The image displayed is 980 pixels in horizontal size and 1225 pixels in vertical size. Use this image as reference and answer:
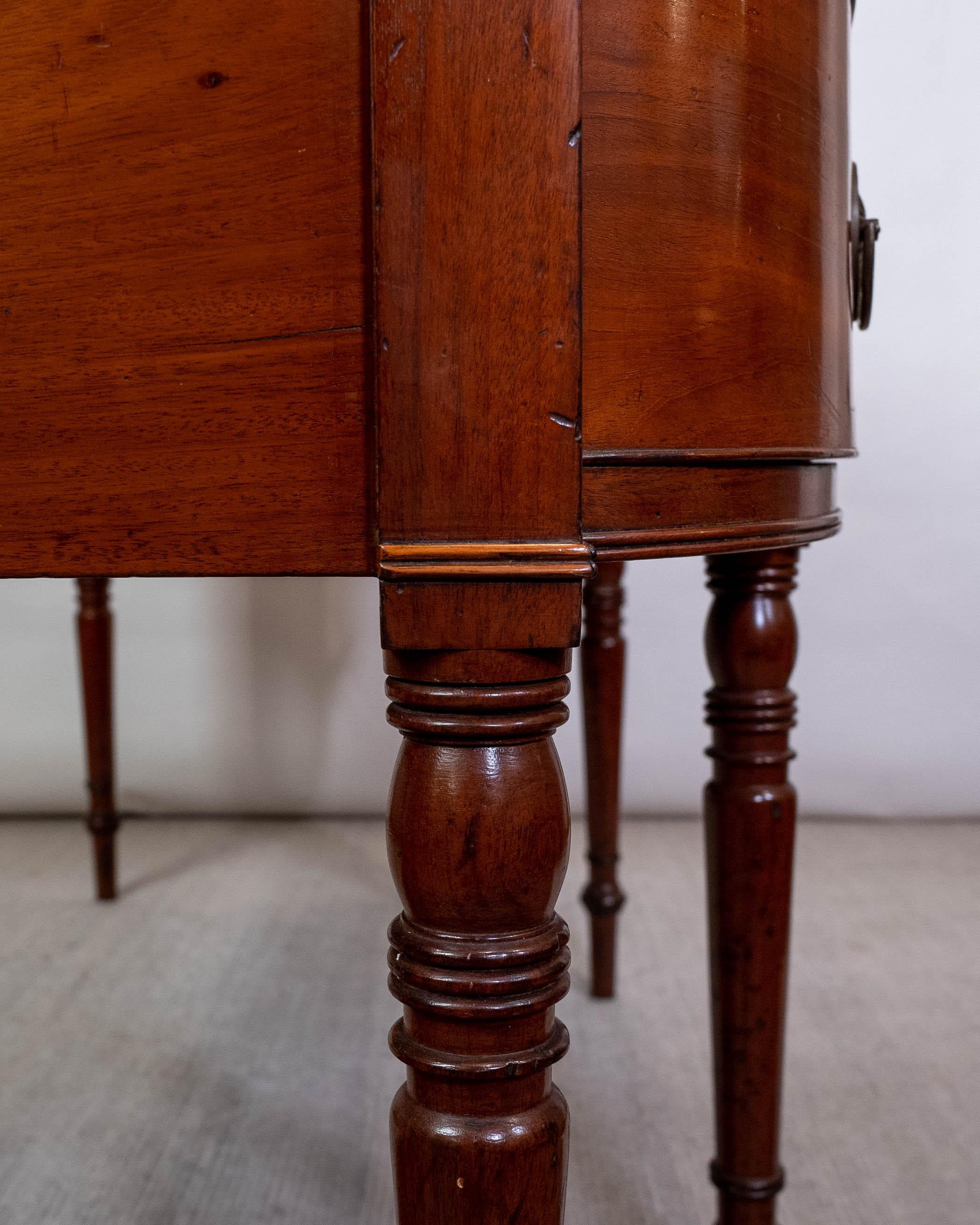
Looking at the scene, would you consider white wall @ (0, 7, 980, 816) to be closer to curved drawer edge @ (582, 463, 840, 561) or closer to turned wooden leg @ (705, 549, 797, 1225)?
turned wooden leg @ (705, 549, 797, 1225)

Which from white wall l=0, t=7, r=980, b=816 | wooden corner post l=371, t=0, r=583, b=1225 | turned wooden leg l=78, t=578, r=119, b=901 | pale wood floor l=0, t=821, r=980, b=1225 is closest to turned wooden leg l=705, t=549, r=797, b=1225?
pale wood floor l=0, t=821, r=980, b=1225

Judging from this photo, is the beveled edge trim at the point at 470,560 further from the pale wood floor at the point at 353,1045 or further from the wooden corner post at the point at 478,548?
the pale wood floor at the point at 353,1045

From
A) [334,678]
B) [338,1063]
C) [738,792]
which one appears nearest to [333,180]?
[738,792]

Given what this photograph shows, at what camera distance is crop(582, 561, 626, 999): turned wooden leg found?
1.25m

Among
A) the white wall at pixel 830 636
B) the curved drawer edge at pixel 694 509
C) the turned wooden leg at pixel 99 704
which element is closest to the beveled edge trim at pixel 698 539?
the curved drawer edge at pixel 694 509

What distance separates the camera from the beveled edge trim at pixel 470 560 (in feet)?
1.48

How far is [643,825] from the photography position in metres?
1.85

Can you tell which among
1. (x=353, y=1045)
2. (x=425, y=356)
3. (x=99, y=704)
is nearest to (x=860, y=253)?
(x=425, y=356)

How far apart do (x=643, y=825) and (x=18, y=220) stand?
1.50 m

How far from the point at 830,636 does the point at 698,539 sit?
4.52 ft

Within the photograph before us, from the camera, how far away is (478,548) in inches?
17.7

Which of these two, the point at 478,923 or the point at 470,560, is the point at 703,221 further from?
the point at 478,923

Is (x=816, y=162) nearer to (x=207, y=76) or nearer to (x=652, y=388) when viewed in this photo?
(x=652, y=388)

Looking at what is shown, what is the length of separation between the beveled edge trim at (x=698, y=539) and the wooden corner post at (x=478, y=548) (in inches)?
1.0
